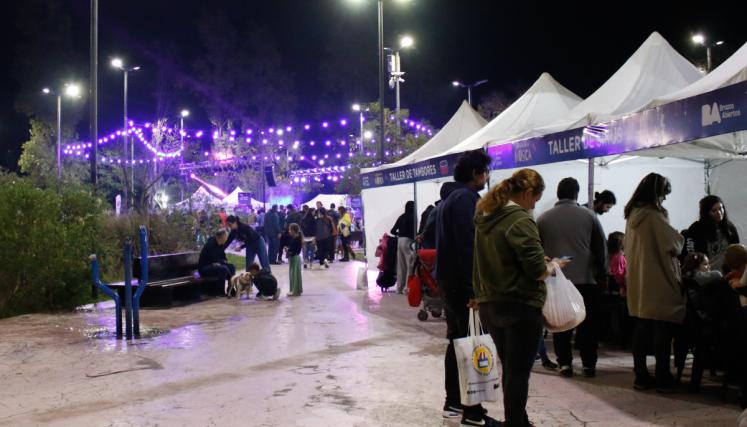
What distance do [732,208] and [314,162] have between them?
51603mm

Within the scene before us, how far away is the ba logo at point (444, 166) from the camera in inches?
458

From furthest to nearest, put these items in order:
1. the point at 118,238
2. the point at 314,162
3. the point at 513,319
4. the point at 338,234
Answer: the point at 314,162
the point at 338,234
the point at 118,238
the point at 513,319

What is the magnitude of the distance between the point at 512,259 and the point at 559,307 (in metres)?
0.51

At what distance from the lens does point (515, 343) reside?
12.6 ft

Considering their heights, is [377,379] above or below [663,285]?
below

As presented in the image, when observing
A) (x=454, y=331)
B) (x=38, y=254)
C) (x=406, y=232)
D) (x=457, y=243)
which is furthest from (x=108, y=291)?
(x=457, y=243)

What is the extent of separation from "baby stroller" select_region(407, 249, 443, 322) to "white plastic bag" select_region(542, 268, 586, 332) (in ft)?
6.48

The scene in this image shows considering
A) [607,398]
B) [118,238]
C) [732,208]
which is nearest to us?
[607,398]

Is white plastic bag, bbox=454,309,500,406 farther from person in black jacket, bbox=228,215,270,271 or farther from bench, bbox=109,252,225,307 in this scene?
person in black jacket, bbox=228,215,270,271

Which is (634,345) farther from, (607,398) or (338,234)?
(338,234)

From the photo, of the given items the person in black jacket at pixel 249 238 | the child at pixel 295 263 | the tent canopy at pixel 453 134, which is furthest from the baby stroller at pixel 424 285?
the tent canopy at pixel 453 134

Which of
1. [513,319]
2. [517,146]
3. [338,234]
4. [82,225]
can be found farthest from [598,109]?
[338,234]

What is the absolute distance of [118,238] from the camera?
15.7 meters

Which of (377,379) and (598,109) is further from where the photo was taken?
(598,109)
